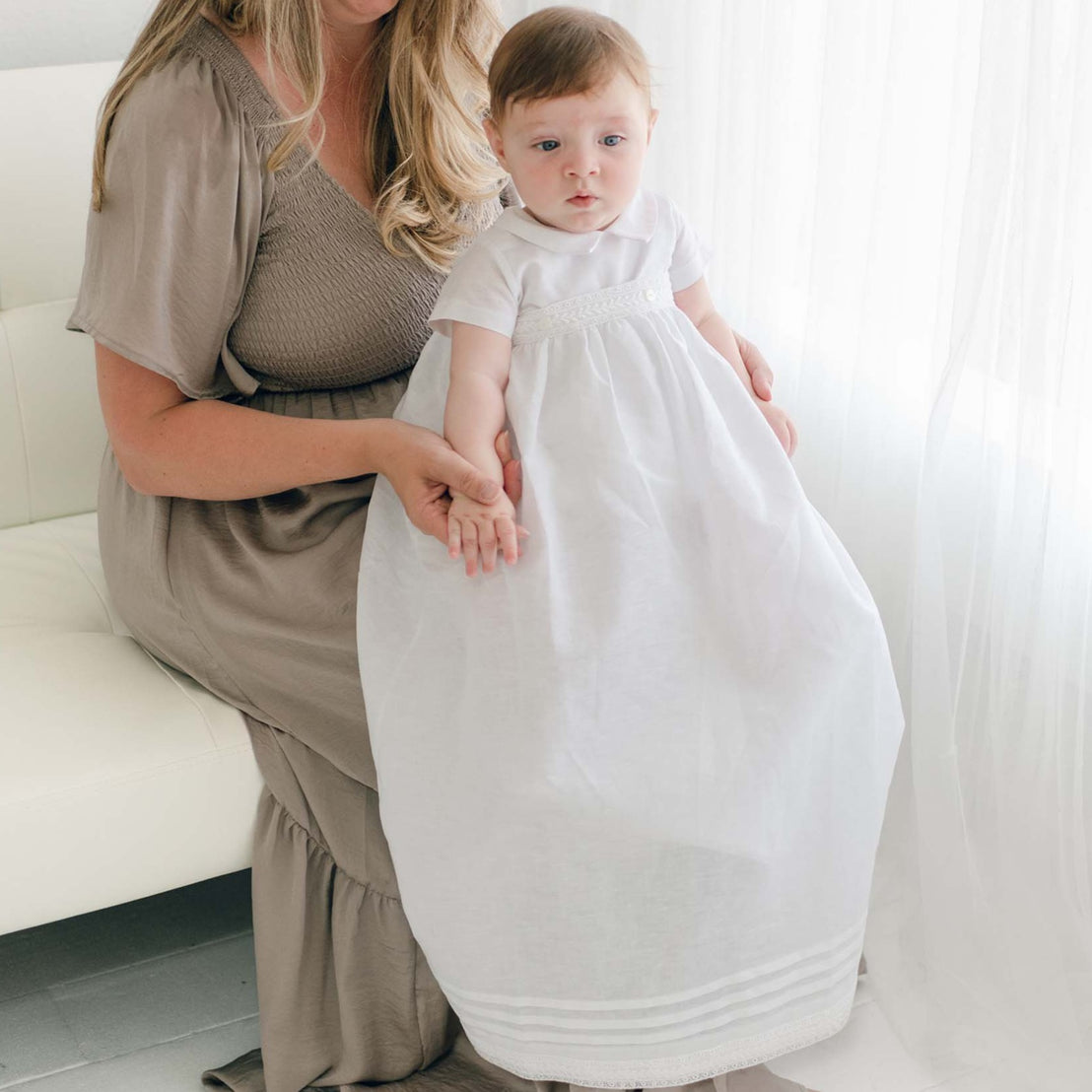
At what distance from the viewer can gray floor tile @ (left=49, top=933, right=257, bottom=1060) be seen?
1.52 meters

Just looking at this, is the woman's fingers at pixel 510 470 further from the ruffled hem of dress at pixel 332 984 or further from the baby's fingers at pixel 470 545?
A: the ruffled hem of dress at pixel 332 984

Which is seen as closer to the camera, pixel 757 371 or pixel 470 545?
pixel 470 545

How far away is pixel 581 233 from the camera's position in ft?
4.16

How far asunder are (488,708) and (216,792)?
1.08 ft

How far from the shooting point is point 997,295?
1327 mm

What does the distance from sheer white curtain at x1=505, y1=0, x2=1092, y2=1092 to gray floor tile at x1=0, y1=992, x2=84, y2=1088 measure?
861 millimetres

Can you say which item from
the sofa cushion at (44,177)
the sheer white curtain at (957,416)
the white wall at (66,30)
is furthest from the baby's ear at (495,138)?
the white wall at (66,30)

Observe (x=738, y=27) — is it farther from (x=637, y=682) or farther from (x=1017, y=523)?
(x=637, y=682)

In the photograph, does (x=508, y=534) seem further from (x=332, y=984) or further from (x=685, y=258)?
(x=332, y=984)

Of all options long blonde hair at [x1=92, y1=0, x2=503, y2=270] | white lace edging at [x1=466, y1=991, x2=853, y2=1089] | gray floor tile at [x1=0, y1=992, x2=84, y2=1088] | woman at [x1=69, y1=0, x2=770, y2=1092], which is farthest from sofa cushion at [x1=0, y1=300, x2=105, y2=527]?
white lace edging at [x1=466, y1=991, x2=853, y2=1089]

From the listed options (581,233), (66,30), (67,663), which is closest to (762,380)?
(581,233)

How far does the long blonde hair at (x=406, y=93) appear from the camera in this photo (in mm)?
1338

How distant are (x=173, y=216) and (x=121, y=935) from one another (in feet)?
2.79

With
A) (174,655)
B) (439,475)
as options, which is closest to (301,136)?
(439,475)
